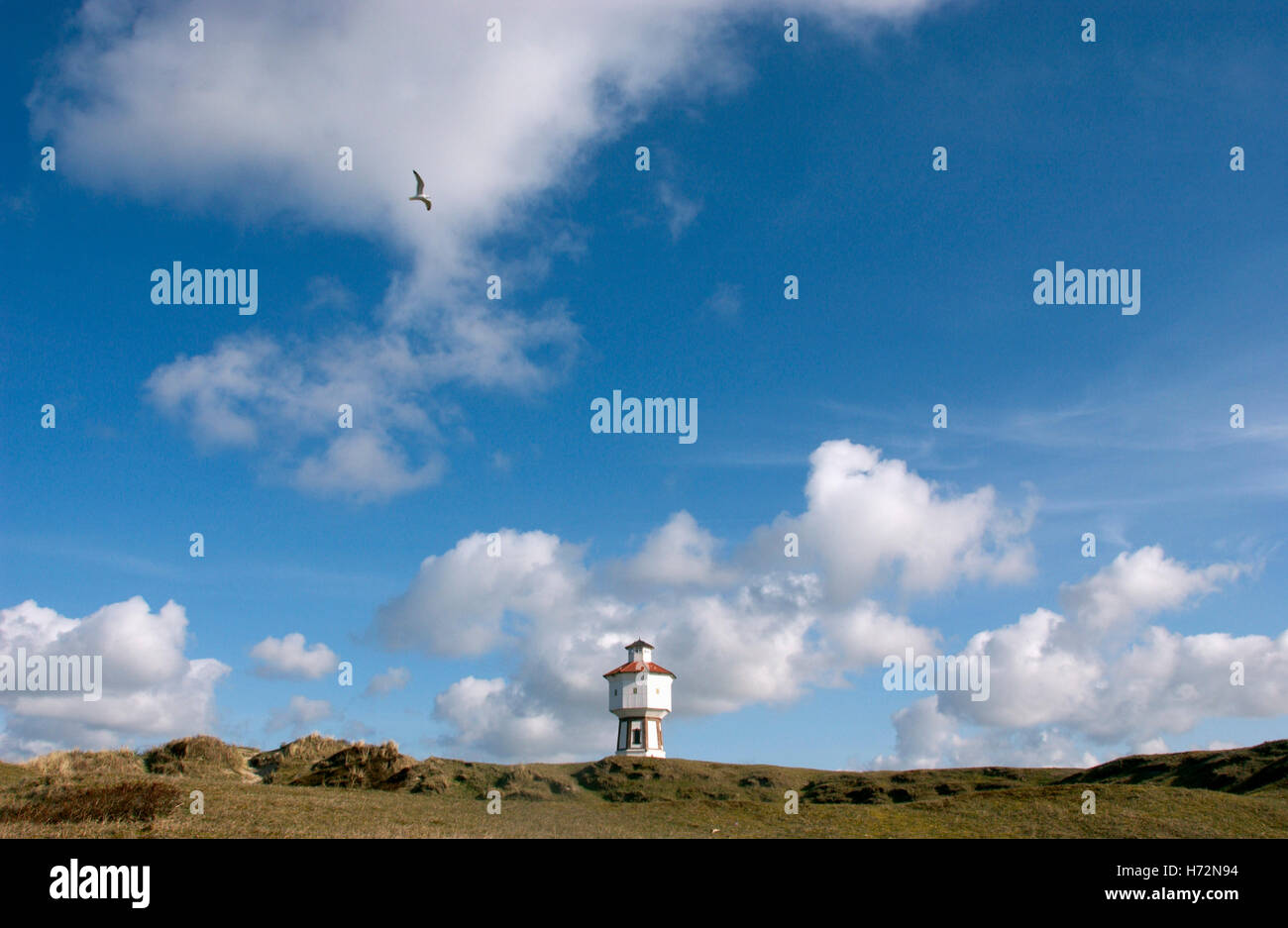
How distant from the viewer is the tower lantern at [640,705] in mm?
68062

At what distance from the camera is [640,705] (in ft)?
224

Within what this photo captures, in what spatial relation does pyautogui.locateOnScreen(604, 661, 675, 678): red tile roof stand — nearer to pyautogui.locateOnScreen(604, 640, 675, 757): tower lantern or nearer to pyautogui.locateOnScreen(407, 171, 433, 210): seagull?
pyautogui.locateOnScreen(604, 640, 675, 757): tower lantern

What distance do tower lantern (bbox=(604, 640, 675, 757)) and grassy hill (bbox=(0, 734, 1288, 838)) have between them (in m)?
3.79

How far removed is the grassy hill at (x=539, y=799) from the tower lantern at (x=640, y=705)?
3.79 metres

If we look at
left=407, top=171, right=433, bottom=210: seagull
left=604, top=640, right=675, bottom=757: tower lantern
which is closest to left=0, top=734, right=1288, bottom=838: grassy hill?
left=604, top=640, right=675, bottom=757: tower lantern

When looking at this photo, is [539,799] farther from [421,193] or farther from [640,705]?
[421,193]

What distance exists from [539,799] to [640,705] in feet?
63.6

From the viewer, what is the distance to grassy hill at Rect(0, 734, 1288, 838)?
29953 millimetres

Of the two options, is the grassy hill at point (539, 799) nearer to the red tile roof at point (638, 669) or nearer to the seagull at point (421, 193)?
the red tile roof at point (638, 669)
